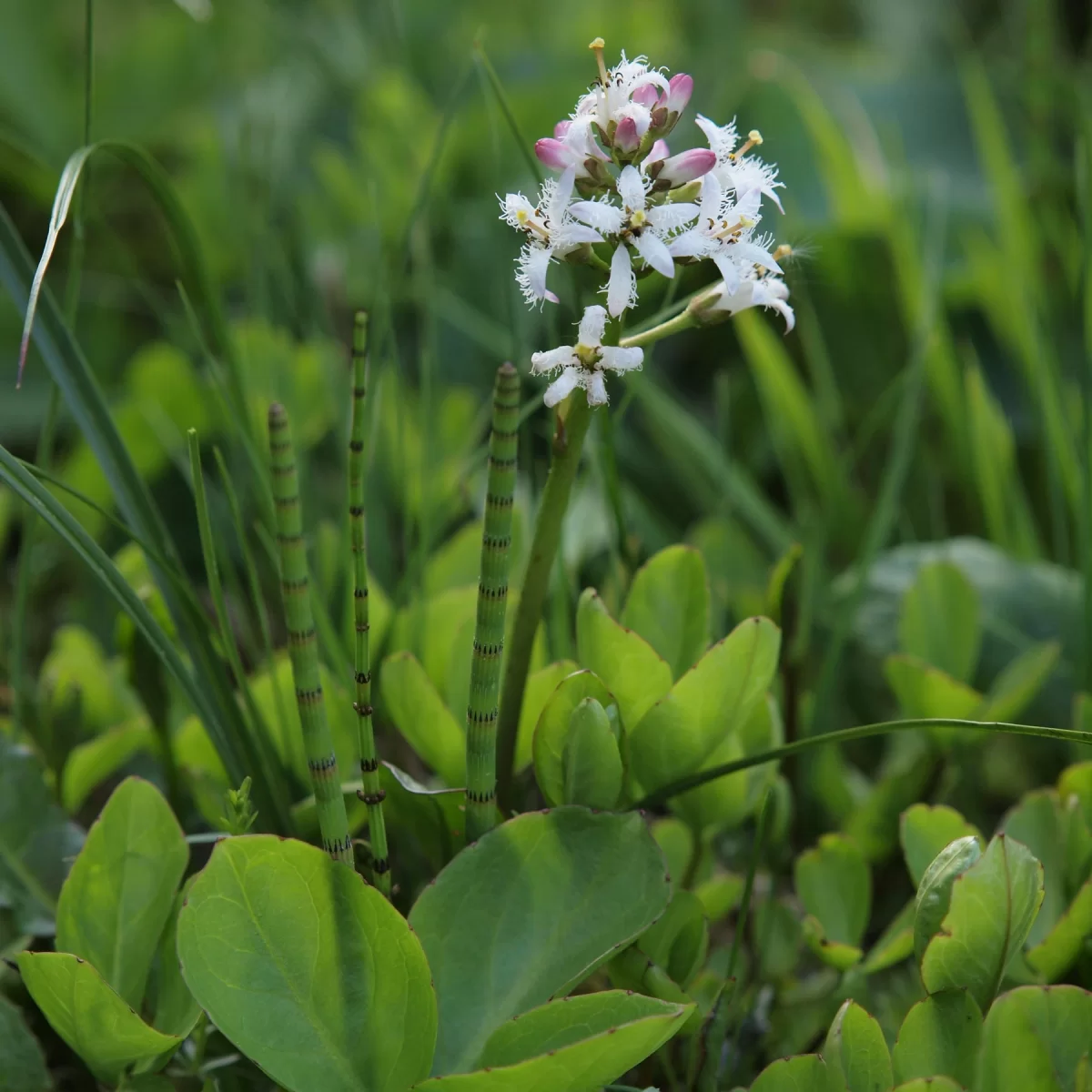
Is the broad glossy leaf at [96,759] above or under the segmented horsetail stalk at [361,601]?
under

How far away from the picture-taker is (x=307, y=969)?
58 cm

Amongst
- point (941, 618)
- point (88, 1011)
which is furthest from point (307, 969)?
point (941, 618)

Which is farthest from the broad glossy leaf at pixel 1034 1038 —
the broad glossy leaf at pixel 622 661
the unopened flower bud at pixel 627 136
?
the unopened flower bud at pixel 627 136

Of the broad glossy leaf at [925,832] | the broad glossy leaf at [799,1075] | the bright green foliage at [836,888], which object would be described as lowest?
the broad glossy leaf at [799,1075]

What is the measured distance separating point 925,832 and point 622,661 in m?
0.23

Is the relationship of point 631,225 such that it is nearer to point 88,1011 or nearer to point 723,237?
point 723,237

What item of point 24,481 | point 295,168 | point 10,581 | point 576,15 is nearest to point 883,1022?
point 24,481

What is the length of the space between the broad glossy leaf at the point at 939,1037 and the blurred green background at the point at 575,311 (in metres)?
0.34

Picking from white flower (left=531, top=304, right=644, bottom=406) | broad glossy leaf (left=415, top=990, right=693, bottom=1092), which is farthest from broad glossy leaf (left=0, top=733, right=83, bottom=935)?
white flower (left=531, top=304, right=644, bottom=406)

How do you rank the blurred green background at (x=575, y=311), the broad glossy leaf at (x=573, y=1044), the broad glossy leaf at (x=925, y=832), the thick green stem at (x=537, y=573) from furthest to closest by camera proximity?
the blurred green background at (x=575, y=311) < the broad glossy leaf at (x=925, y=832) < the thick green stem at (x=537, y=573) < the broad glossy leaf at (x=573, y=1044)

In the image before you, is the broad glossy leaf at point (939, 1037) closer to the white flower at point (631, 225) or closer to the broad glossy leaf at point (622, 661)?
the broad glossy leaf at point (622, 661)

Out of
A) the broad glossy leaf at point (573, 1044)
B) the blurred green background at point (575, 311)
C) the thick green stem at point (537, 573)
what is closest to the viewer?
the broad glossy leaf at point (573, 1044)

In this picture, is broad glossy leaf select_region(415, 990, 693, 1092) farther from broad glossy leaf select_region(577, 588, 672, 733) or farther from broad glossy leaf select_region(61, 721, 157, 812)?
broad glossy leaf select_region(61, 721, 157, 812)

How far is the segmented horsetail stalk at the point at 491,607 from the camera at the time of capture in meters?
0.53
